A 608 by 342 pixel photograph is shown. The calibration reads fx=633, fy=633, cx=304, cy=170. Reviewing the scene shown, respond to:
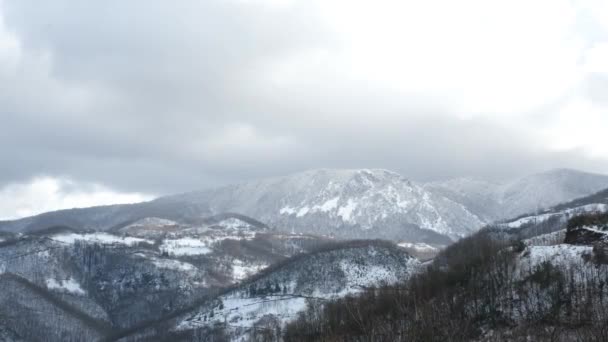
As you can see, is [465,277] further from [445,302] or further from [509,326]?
[509,326]

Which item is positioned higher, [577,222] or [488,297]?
[577,222]

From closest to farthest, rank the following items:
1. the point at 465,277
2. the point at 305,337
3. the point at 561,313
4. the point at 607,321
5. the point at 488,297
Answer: the point at 607,321 < the point at 561,313 < the point at 488,297 < the point at 465,277 < the point at 305,337

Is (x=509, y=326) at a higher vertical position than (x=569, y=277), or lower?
lower

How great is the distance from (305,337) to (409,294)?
30.5 m

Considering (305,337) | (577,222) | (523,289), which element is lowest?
(305,337)

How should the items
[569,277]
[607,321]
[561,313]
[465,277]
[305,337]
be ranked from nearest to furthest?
[607,321]
[561,313]
[569,277]
[465,277]
[305,337]

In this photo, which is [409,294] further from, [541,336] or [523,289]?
[541,336]

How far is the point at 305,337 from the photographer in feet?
552

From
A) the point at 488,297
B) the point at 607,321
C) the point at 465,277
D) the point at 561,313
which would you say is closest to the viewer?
the point at 607,321

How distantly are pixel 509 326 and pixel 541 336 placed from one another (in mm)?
20269

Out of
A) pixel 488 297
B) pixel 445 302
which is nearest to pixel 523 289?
pixel 488 297

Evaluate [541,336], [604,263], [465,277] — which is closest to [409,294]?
[465,277]

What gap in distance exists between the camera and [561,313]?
11469 cm

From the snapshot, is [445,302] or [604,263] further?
[445,302]
